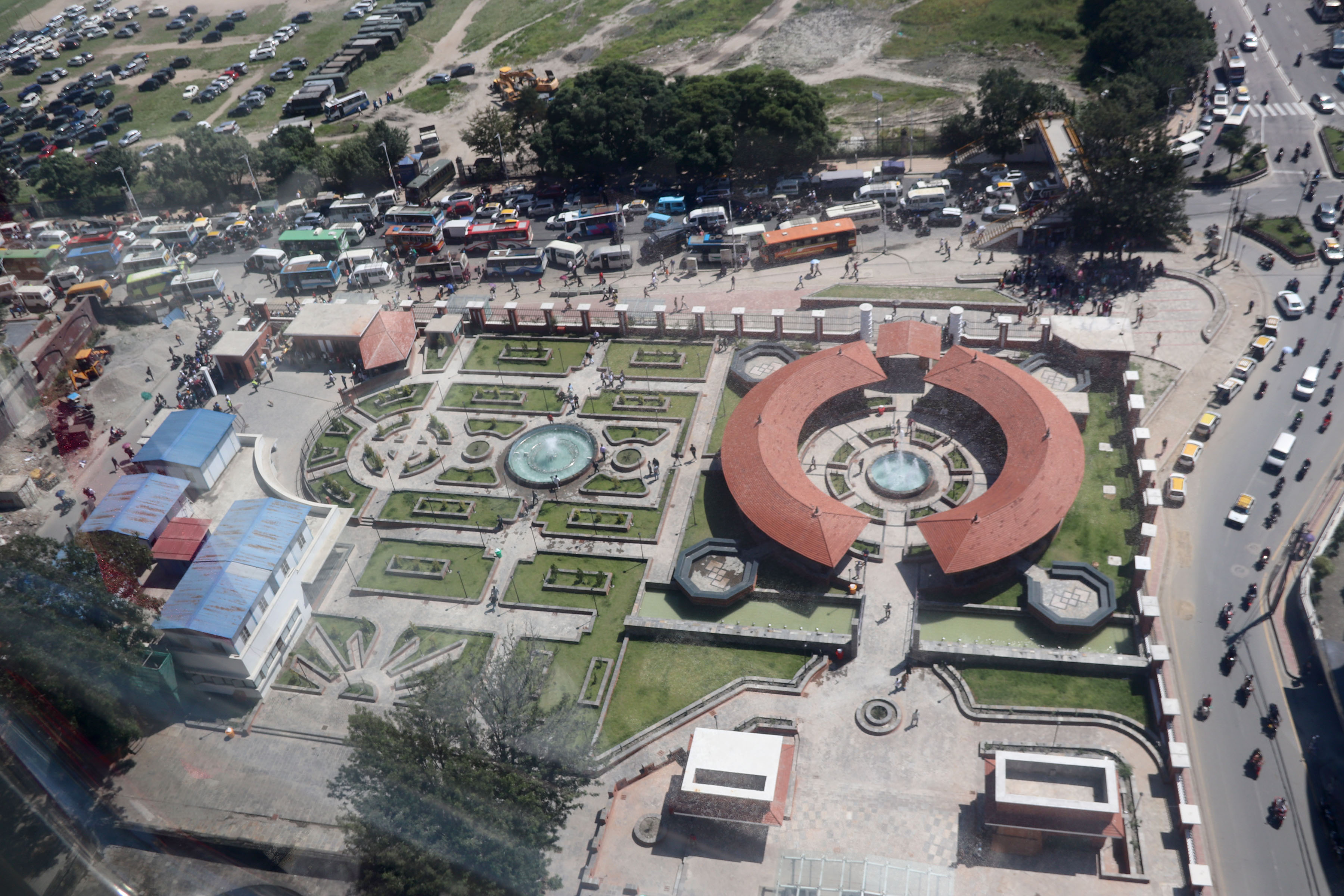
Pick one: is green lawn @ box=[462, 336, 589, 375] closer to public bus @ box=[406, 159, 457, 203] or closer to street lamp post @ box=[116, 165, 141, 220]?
public bus @ box=[406, 159, 457, 203]

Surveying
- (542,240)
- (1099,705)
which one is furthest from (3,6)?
(1099,705)

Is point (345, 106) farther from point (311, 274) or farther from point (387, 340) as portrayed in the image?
point (387, 340)

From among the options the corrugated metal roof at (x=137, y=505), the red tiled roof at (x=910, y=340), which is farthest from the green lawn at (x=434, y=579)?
the red tiled roof at (x=910, y=340)

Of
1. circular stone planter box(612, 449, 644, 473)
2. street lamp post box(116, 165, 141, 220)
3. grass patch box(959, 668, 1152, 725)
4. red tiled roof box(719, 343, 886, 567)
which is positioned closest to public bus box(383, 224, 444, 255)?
street lamp post box(116, 165, 141, 220)

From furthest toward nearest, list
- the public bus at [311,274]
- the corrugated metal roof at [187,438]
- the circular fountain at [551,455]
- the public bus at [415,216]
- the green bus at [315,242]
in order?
the public bus at [415,216]
the green bus at [315,242]
the public bus at [311,274]
the circular fountain at [551,455]
the corrugated metal roof at [187,438]

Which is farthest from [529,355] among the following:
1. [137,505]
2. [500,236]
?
[137,505]

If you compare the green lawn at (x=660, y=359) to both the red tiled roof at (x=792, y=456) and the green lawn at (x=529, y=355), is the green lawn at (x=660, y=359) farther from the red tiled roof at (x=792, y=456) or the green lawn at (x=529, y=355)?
the red tiled roof at (x=792, y=456)
